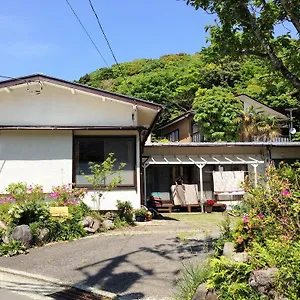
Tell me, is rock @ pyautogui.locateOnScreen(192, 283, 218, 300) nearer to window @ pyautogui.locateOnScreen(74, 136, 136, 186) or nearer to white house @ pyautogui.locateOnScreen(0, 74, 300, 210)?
white house @ pyautogui.locateOnScreen(0, 74, 300, 210)

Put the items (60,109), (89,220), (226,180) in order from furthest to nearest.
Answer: (226,180) → (60,109) → (89,220)

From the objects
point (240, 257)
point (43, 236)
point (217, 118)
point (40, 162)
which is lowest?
point (43, 236)

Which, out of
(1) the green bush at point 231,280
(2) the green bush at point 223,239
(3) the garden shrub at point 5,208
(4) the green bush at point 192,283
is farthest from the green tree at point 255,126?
(1) the green bush at point 231,280

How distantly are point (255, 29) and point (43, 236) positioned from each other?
652cm

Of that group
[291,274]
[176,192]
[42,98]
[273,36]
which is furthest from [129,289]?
[176,192]

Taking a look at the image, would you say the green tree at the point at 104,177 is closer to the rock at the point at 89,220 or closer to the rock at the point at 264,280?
the rock at the point at 89,220

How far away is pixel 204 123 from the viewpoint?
26.3 metres

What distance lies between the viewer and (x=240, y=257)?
459 cm

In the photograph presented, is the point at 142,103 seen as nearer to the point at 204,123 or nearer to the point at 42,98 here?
the point at 42,98

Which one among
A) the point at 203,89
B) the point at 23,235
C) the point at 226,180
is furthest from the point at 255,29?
the point at 203,89

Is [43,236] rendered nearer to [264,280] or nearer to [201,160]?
[264,280]

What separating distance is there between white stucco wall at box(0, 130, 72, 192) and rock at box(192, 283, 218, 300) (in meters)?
8.48

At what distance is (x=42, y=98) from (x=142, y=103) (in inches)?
142

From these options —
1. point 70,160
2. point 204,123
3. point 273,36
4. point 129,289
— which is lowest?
point 129,289
